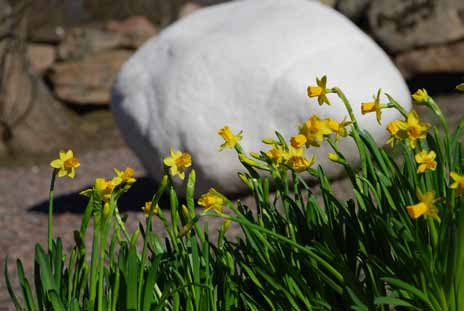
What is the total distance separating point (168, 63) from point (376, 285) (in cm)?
317

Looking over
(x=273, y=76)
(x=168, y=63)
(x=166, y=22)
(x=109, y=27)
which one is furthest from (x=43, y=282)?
(x=166, y=22)

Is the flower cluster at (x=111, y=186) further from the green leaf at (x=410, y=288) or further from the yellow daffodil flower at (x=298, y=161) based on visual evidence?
the green leaf at (x=410, y=288)

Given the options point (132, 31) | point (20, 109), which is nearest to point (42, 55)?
point (132, 31)

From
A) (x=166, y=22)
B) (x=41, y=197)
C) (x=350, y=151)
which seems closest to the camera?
(x=350, y=151)

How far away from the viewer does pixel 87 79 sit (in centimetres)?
951

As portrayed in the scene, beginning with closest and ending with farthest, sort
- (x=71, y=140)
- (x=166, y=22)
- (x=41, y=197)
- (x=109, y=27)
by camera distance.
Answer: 1. (x=41, y=197)
2. (x=71, y=140)
3. (x=109, y=27)
4. (x=166, y=22)

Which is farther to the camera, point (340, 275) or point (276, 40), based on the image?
point (276, 40)

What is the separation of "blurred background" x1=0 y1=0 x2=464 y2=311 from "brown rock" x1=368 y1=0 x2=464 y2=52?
0.03 ft

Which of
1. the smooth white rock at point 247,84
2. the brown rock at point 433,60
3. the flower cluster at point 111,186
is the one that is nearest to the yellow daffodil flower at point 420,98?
the flower cluster at point 111,186

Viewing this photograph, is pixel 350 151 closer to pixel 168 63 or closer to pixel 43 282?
pixel 168 63

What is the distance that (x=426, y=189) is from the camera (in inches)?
73.6

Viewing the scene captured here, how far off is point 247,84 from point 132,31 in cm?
585

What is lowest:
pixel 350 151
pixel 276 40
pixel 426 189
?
A: pixel 350 151

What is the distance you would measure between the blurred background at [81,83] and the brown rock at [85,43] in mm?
13
